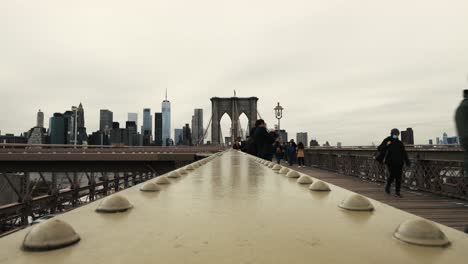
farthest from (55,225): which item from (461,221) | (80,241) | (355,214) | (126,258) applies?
(461,221)

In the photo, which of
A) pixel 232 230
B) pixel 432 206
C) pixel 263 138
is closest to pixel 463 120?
pixel 232 230

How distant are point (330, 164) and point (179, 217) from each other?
57.7 ft

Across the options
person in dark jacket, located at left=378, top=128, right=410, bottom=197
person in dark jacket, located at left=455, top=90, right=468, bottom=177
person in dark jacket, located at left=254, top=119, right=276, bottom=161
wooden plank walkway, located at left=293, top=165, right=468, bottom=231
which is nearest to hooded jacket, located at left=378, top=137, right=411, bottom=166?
person in dark jacket, located at left=378, top=128, right=410, bottom=197

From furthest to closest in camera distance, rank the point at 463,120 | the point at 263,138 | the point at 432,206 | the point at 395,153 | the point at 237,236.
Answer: the point at 263,138 < the point at 395,153 < the point at 432,206 < the point at 463,120 < the point at 237,236

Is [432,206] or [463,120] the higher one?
A: [463,120]

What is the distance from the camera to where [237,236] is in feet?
3.36

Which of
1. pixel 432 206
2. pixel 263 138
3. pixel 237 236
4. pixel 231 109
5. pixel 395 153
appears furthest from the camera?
pixel 231 109

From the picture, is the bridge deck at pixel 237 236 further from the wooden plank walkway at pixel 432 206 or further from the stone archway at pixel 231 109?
the stone archway at pixel 231 109

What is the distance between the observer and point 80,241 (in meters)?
1.00

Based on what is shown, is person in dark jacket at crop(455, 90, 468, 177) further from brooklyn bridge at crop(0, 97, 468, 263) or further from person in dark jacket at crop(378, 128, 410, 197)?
person in dark jacket at crop(378, 128, 410, 197)

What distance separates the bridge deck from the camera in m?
0.85

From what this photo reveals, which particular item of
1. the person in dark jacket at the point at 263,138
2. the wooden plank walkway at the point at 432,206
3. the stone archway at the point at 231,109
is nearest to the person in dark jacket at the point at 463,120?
the wooden plank walkway at the point at 432,206

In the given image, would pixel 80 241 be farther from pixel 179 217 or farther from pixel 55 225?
pixel 179 217

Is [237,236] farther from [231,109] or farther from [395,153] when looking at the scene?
[231,109]
